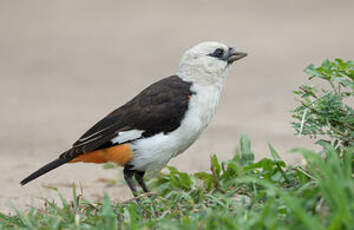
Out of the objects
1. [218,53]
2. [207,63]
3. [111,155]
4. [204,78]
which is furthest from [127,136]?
[218,53]

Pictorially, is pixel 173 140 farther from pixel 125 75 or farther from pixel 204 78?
pixel 125 75

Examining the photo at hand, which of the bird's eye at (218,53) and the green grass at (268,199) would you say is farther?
the bird's eye at (218,53)

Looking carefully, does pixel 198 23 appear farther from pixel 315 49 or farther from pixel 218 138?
pixel 218 138

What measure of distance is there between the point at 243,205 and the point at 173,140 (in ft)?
3.90

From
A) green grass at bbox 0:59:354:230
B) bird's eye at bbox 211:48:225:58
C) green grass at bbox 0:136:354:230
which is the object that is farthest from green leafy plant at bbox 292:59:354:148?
bird's eye at bbox 211:48:225:58

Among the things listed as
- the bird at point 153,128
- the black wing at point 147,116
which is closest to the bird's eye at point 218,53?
the bird at point 153,128

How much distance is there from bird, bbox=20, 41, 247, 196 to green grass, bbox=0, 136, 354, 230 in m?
0.34

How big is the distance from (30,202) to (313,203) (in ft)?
8.76

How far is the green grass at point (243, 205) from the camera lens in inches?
114

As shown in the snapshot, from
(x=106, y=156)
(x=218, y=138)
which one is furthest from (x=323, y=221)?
(x=218, y=138)

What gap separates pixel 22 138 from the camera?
742 centimetres

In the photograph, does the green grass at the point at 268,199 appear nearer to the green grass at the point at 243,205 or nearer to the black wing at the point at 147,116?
the green grass at the point at 243,205

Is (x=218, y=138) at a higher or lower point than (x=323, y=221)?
lower

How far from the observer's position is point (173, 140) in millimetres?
4562
